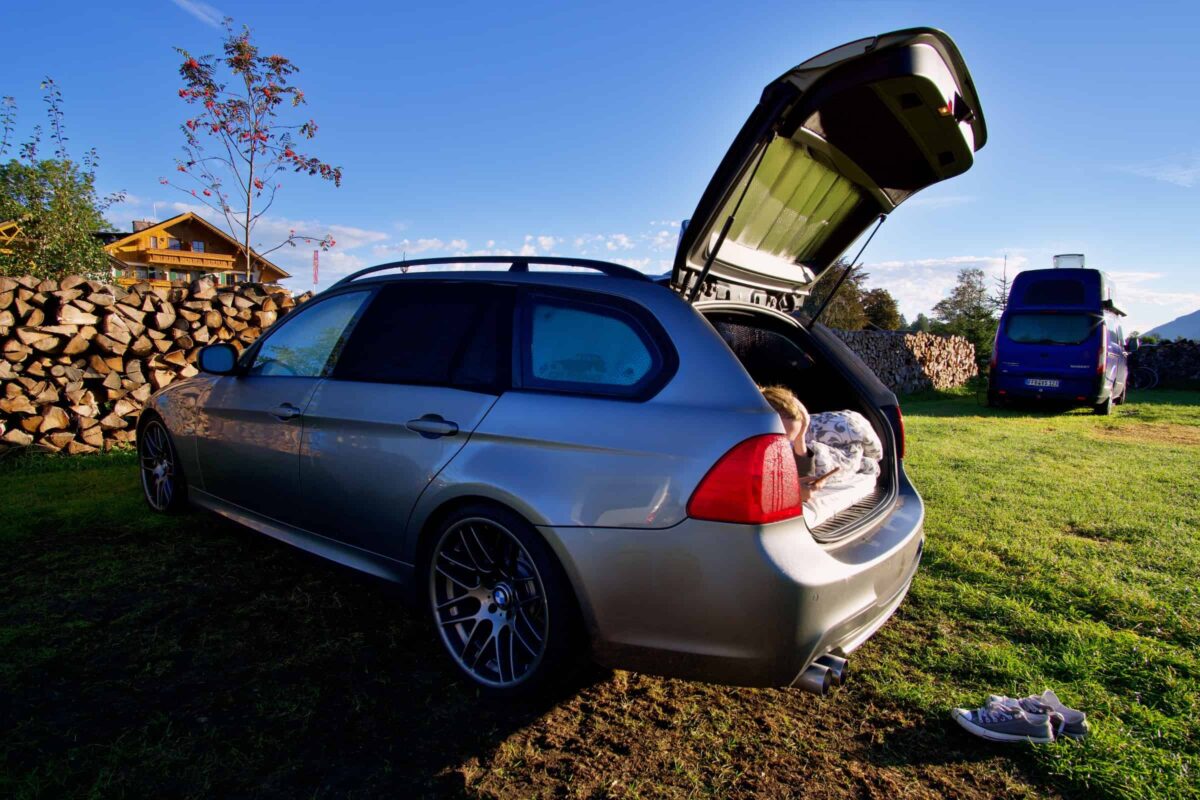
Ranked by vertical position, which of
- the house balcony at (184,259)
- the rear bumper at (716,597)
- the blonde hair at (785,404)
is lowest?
the rear bumper at (716,597)

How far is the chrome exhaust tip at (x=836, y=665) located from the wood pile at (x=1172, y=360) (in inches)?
1098

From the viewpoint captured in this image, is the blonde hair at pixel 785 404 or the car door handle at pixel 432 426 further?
the blonde hair at pixel 785 404

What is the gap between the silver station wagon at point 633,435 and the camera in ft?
6.89

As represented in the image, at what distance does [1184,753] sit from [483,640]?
2.42 meters

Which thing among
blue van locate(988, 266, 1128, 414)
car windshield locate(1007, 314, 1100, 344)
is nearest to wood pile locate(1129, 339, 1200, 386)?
blue van locate(988, 266, 1128, 414)

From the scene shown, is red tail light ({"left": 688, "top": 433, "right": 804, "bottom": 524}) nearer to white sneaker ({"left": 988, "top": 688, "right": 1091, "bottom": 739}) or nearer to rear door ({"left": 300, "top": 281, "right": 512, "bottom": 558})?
rear door ({"left": 300, "top": 281, "right": 512, "bottom": 558})

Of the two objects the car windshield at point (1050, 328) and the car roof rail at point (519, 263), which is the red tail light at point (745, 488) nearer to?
the car roof rail at point (519, 263)

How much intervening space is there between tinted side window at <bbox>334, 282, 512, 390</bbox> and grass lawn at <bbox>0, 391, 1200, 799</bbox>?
925 millimetres

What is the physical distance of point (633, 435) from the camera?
2197 millimetres

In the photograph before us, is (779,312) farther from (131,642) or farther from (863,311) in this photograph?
(863,311)

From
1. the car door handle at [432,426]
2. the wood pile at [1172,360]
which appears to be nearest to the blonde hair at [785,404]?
the car door handle at [432,426]

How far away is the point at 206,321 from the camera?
782 cm

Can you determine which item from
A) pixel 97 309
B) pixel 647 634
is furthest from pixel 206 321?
pixel 647 634

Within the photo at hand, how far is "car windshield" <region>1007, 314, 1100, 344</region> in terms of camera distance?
13.5 metres
